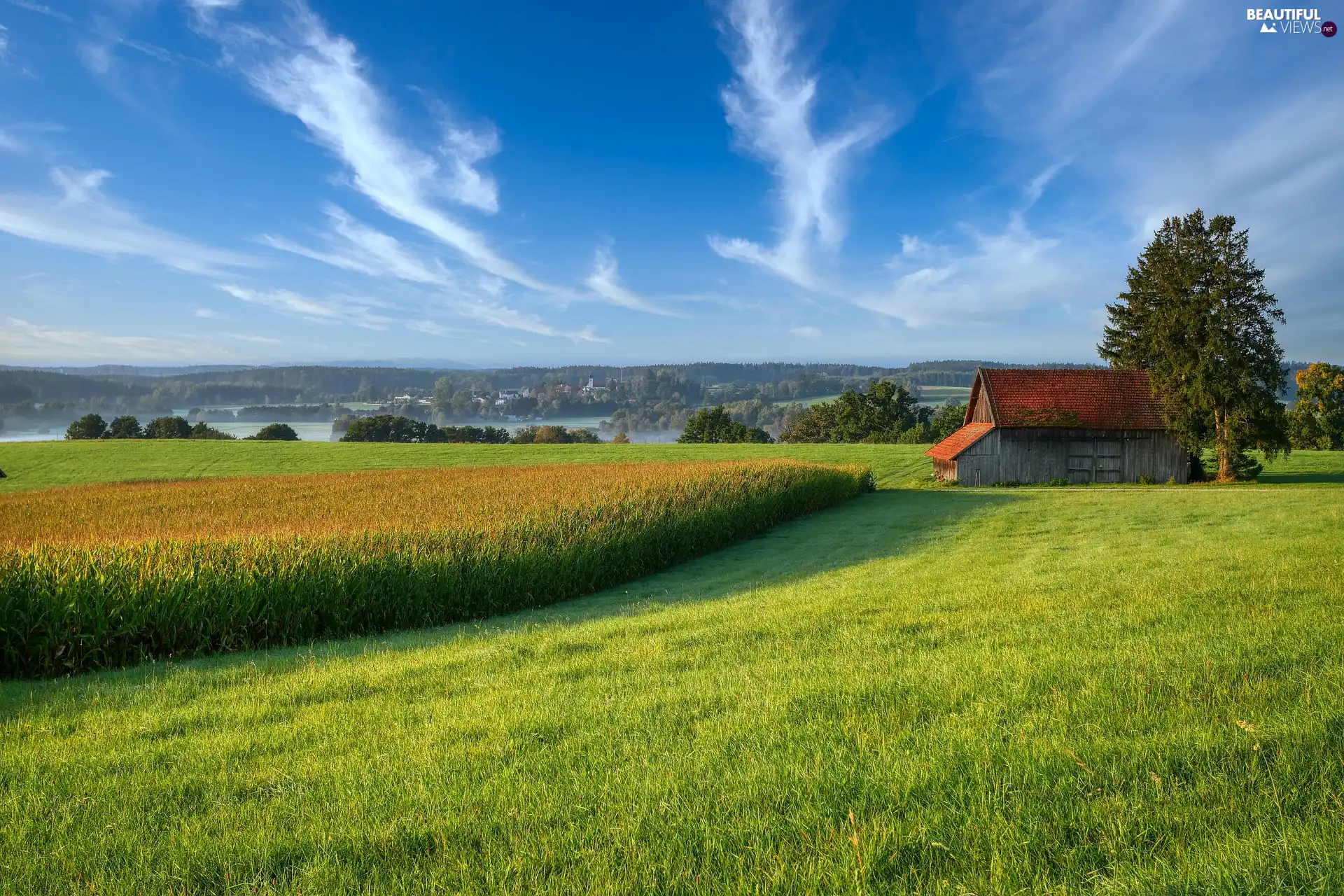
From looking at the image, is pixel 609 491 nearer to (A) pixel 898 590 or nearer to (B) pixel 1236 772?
(A) pixel 898 590

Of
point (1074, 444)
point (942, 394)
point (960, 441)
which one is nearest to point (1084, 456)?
point (1074, 444)

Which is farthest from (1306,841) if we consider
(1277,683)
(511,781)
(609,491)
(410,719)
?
(609,491)

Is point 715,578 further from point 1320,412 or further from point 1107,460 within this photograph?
point 1320,412

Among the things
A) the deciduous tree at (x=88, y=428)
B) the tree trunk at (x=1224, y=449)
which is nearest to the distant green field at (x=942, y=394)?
the tree trunk at (x=1224, y=449)

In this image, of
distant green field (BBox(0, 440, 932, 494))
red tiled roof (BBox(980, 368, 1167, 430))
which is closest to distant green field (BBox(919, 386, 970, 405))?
distant green field (BBox(0, 440, 932, 494))

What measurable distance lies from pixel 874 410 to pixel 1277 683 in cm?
9218

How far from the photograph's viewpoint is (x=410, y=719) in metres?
5.13

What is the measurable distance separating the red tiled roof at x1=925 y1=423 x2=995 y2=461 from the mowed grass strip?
21061 millimetres

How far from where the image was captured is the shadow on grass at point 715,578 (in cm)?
792

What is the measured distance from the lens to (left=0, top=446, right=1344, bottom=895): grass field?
300cm

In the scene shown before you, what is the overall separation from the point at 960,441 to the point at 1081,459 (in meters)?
6.27

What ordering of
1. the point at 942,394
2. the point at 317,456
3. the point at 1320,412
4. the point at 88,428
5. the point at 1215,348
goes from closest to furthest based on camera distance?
1. the point at 1215,348
2. the point at 317,456
3. the point at 1320,412
4. the point at 88,428
5. the point at 942,394

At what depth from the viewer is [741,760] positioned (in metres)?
3.96

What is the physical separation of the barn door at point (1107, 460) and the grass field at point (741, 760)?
114ft
